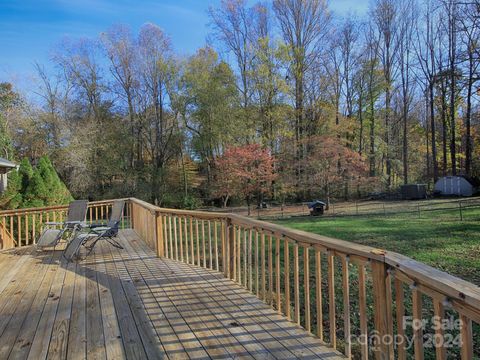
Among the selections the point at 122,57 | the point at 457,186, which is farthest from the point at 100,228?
the point at 457,186

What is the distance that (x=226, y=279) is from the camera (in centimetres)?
365

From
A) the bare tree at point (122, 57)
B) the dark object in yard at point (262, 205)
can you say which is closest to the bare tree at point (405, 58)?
the dark object in yard at point (262, 205)

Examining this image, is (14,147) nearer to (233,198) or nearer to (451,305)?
(233,198)

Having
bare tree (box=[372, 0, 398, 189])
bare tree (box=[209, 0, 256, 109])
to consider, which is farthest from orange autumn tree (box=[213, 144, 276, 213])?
bare tree (box=[372, 0, 398, 189])

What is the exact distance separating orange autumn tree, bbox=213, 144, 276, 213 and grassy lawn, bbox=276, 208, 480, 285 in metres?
8.15

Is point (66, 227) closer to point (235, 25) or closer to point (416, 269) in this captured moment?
point (416, 269)

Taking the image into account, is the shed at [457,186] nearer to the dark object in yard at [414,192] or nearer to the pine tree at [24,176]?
the dark object in yard at [414,192]

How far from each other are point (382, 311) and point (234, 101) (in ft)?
64.8

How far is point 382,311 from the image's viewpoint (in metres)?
1.63

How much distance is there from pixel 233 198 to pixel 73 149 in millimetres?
9231

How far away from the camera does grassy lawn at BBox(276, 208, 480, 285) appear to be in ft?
17.6

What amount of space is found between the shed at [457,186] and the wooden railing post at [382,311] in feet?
70.2

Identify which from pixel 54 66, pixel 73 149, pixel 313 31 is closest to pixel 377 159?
pixel 313 31

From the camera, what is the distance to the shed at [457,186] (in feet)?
63.3
